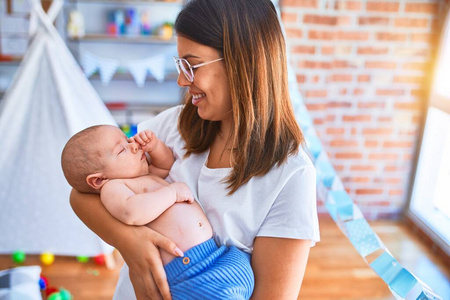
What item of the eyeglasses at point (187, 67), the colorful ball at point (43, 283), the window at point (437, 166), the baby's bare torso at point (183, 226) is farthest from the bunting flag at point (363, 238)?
the colorful ball at point (43, 283)

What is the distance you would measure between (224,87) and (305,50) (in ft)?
6.48

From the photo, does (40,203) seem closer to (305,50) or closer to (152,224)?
(152,224)

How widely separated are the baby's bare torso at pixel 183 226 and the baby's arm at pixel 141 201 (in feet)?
0.07

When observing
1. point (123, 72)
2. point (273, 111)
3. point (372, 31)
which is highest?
point (372, 31)

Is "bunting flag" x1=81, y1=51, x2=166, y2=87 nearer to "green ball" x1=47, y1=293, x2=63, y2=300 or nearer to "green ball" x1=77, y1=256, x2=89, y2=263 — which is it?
"green ball" x1=77, y1=256, x2=89, y2=263

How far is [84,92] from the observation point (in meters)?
2.84

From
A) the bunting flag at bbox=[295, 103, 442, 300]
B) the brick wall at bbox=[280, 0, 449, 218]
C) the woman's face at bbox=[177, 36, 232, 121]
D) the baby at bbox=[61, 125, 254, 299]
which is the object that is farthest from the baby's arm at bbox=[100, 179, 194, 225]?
the brick wall at bbox=[280, 0, 449, 218]

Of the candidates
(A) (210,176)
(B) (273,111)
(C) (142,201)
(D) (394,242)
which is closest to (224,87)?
(B) (273,111)

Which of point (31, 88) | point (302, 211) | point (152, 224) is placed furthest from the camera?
point (31, 88)

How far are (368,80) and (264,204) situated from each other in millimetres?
2320

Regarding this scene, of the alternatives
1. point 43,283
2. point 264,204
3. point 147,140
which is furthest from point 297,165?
point 43,283

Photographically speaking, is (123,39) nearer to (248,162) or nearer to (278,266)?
(248,162)

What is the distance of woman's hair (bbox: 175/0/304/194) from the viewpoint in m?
1.11

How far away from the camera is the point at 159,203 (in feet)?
3.90
